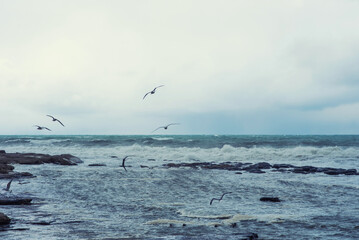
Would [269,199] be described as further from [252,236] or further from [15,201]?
[15,201]

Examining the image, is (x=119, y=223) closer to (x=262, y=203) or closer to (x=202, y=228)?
(x=202, y=228)

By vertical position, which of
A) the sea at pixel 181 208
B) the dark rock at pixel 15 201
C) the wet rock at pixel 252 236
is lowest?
the sea at pixel 181 208

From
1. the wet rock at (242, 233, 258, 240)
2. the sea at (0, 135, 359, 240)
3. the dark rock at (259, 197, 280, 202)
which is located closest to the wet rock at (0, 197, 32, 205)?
the sea at (0, 135, 359, 240)

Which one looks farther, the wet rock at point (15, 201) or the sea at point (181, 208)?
the wet rock at point (15, 201)

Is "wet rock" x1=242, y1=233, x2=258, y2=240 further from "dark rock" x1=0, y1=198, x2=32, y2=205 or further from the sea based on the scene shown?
"dark rock" x1=0, y1=198, x2=32, y2=205

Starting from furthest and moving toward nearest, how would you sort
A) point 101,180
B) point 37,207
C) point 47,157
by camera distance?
point 47,157
point 101,180
point 37,207

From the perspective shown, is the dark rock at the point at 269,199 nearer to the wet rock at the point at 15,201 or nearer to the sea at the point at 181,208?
the sea at the point at 181,208

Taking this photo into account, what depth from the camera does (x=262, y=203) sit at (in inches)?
644

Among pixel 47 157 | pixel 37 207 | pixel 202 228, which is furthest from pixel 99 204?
pixel 47 157

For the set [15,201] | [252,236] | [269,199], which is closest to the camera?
[252,236]

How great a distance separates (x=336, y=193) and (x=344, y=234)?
830 centimetres

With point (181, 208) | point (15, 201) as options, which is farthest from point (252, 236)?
point (15, 201)

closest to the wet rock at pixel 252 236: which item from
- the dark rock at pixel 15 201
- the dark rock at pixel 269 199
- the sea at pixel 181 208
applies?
the sea at pixel 181 208

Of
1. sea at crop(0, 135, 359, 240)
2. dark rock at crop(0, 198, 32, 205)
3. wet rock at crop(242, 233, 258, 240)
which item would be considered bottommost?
sea at crop(0, 135, 359, 240)
